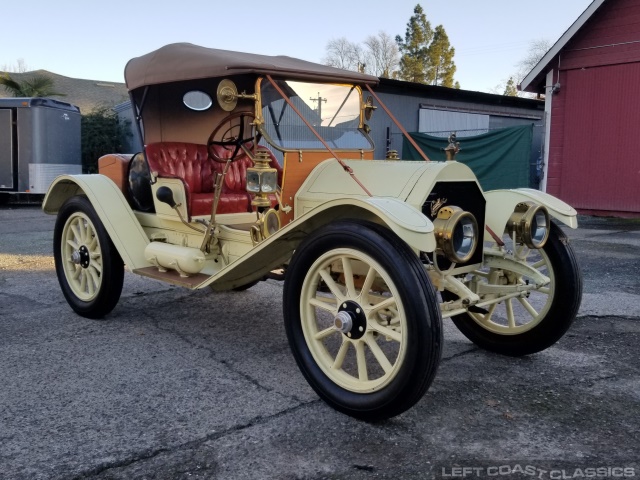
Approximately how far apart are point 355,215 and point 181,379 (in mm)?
1401

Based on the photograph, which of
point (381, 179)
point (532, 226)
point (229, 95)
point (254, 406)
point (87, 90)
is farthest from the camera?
point (87, 90)

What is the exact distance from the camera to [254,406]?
321 centimetres

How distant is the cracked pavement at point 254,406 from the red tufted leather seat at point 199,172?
92 centimetres

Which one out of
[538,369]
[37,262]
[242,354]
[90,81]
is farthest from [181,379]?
[90,81]

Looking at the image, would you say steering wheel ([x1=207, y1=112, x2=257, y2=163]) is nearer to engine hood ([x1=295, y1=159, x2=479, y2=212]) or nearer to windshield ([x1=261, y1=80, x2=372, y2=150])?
windshield ([x1=261, y1=80, x2=372, y2=150])

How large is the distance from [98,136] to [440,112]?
11491 millimetres

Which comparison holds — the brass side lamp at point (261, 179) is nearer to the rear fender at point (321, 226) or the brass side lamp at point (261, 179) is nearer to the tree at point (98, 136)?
the rear fender at point (321, 226)

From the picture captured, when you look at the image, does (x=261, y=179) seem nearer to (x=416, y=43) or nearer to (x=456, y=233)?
(x=456, y=233)

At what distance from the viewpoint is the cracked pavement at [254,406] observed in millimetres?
2641

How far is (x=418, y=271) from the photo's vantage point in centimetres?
281

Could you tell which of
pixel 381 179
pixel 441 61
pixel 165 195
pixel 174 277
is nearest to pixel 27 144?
pixel 165 195

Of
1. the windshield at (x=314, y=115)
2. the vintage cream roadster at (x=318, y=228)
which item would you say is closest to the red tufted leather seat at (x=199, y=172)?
the vintage cream roadster at (x=318, y=228)

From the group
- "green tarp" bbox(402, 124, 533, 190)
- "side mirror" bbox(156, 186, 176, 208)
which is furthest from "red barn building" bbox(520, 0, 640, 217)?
"side mirror" bbox(156, 186, 176, 208)

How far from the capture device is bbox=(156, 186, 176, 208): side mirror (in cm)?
443
